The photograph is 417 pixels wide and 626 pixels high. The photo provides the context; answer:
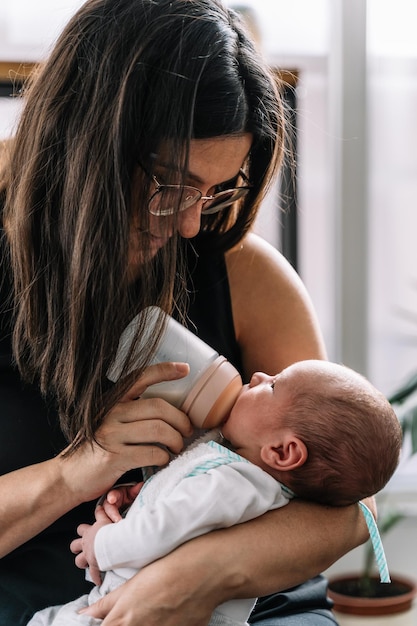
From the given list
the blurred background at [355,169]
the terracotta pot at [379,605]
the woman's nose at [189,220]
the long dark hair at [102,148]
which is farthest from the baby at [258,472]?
the blurred background at [355,169]

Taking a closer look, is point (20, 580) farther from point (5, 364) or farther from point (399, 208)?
point (399, 208)

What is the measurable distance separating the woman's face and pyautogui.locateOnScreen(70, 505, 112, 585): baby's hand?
37cm

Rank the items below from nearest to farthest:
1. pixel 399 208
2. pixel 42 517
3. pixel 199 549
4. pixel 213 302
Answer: pixel 199 549 < pixel 42 517 < pixel 213 302 < pixel 399 208

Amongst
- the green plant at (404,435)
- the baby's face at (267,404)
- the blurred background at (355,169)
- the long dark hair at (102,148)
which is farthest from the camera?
the blurred background at (355,169)

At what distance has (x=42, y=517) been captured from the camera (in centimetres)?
136

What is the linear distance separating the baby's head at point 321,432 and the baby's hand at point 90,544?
0.23 m

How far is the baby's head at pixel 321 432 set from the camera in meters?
1.29

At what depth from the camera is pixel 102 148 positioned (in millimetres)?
1224

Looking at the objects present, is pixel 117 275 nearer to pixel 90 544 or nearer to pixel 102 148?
pixel 102 148

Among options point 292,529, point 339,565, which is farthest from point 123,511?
point 339,565

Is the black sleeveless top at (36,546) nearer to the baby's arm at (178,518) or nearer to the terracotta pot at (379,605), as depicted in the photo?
the baby's arm at (178,518)

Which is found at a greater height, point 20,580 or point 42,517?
point 42,517

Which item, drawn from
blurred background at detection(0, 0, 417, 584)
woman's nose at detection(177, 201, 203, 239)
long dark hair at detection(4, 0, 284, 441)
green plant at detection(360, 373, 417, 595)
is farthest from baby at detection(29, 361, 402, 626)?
blurred background at detection(0, 0, 417, 584)

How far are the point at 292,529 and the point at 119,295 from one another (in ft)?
1.40
